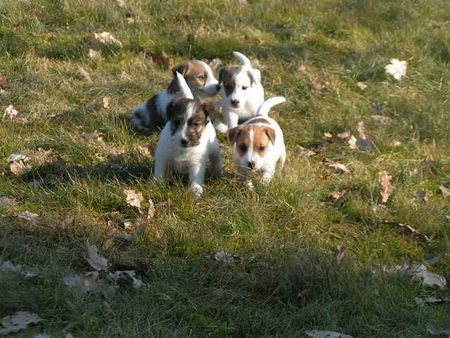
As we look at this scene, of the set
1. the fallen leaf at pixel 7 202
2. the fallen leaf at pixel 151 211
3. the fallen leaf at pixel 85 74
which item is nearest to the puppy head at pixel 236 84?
the fallen leaf at pixel 85 74

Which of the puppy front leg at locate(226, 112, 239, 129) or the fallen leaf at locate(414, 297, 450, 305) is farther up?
the fallen leaf at locate(414, 297, 450, 305)

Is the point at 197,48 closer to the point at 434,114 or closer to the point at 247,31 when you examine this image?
the point at 247,31

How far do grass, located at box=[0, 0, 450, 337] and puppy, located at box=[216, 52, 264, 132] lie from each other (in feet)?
1.49

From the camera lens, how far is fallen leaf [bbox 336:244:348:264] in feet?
14.8

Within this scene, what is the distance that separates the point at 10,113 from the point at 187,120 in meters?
2.44

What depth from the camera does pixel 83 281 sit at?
4102mm

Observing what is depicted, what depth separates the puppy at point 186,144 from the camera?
5504 mm

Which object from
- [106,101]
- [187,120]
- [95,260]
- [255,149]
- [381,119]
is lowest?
[381,119]

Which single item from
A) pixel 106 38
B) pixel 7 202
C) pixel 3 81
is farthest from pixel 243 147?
pixel 106 38

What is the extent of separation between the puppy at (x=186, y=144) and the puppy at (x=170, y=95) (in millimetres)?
1002

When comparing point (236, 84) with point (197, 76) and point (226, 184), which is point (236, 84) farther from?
point (226, 184)

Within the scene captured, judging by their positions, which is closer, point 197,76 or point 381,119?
point 381,119

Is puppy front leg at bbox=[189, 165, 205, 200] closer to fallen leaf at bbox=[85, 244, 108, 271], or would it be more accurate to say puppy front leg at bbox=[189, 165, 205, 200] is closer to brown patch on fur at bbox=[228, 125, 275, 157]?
brown patch on fur at bbox=[228, 125, 275, 157]

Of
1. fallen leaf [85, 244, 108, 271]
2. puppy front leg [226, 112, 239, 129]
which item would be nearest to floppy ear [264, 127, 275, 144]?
puppy front leg [226, 112, 239, 129]
